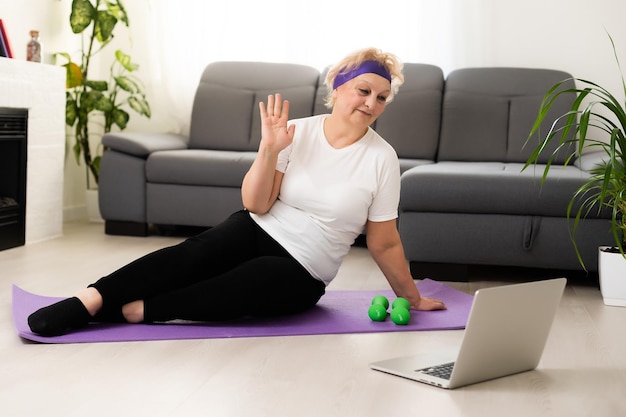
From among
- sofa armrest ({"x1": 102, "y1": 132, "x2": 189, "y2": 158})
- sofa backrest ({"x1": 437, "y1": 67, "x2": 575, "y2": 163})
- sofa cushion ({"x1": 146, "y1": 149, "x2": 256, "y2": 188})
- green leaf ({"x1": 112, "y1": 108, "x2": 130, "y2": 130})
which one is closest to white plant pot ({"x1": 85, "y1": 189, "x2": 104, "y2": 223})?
green leaf ({"x1": 112, "y1": 108, "x2": 130, "y2": 130})

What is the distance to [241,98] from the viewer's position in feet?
16.5

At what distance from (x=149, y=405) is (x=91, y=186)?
3815mm

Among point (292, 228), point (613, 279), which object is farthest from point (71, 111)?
point (613, 279)

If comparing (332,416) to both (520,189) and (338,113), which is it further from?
(520,189)

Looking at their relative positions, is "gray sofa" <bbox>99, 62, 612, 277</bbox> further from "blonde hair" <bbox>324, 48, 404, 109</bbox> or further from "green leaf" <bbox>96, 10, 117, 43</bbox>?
"blonde hair" <bbox>324, 48, 404, 109</bbox>

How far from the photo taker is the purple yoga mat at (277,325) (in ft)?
8.32

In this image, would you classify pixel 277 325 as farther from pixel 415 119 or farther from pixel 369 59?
pixel 415 119

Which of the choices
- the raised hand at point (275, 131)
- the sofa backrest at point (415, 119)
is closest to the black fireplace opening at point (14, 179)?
the sofa backrest at point (415, 119)

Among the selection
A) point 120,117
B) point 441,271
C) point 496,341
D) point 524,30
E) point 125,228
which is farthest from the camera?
point 120,117

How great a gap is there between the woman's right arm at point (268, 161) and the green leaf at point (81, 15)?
2605 millimetres

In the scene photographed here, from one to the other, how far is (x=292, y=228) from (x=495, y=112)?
89.3 inches

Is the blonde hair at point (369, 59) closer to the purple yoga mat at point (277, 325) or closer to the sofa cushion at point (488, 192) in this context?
the purple yoga mat at point (277, 325)

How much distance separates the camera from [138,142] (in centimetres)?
459

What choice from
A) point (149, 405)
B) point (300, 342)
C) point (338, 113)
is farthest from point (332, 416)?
point (338, 113)
